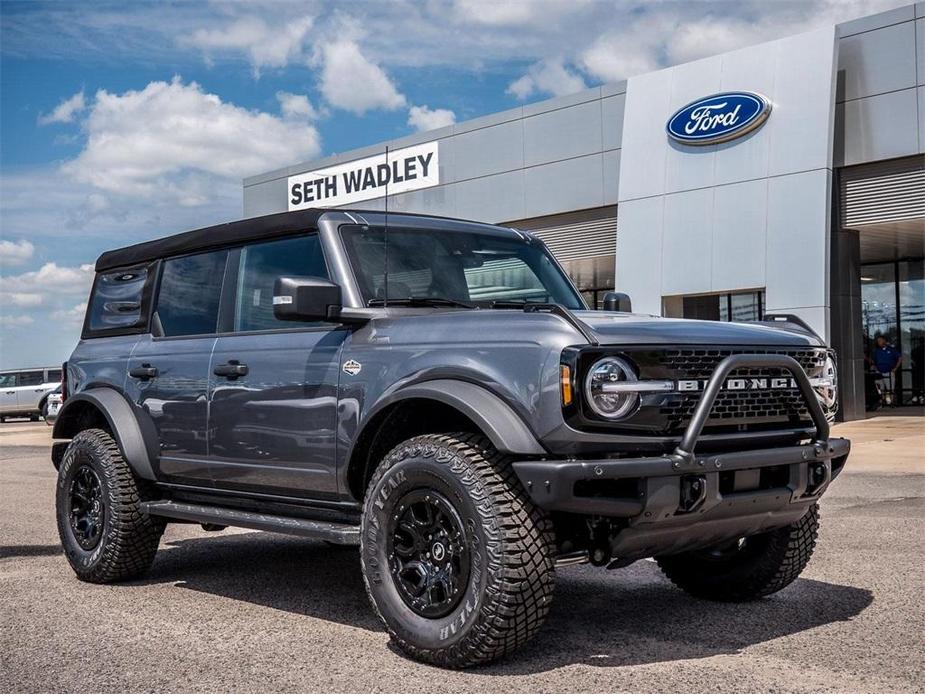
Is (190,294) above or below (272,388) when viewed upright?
above

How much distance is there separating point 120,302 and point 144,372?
0.86 m

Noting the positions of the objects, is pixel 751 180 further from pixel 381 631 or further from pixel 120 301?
pixel 381 631

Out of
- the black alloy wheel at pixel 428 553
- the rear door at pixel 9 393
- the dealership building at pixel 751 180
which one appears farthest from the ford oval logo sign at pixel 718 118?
the rear door at pixel 9 393

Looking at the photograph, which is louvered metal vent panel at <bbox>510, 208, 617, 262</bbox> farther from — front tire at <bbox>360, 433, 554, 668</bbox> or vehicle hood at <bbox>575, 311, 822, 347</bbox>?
front tire at <bbox>360, 433, 554, 668</bbox>

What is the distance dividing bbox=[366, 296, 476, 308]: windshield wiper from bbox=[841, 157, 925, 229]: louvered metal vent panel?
1738cm

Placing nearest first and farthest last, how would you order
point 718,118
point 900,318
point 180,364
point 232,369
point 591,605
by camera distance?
1. point 591,605
2. point 232,369
3. point 180,364
4. point 718,118
5. point 900,318

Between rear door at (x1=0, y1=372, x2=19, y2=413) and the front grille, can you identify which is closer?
the front grille

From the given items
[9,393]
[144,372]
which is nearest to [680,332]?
[144,372]

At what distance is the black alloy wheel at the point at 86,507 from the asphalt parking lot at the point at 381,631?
306 millimetres

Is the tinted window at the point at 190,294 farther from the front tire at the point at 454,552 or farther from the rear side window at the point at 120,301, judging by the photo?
the front tire at the point at 454,552

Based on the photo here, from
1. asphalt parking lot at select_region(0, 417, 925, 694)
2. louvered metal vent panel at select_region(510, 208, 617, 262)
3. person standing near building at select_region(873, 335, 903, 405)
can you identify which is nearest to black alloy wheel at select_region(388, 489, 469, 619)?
asphalt parking lot at select_region(0, 417, 925, 694)

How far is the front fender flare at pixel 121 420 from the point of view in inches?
254

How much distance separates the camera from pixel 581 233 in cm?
2605

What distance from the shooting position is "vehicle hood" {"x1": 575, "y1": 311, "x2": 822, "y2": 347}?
14.5 feet
